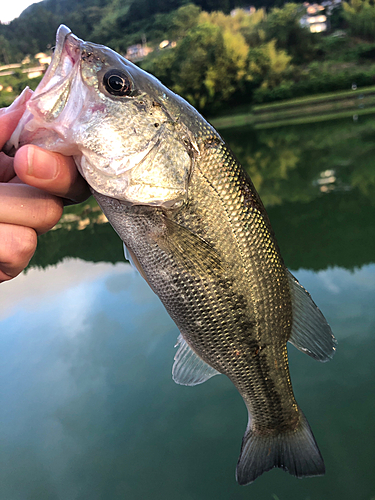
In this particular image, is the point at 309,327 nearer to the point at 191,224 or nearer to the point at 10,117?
the point at 191,224

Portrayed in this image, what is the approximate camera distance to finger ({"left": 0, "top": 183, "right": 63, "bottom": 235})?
1321mm

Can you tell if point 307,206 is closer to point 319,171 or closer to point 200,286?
point 319,171

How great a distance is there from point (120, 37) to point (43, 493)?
91.5 meters

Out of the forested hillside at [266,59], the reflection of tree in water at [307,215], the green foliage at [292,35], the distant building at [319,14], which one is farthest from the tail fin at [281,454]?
the distant building at [319,14]

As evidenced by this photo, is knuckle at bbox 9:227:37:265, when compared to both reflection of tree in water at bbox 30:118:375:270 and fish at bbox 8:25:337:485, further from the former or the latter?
reflection of tree in water at bbox 30:118:375:270

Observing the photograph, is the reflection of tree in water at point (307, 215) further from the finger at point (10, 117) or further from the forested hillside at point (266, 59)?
the forested hillside at point (266, 59)

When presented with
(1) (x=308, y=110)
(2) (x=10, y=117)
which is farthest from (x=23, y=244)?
(1) (x=308, y=110)

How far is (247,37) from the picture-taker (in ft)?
155

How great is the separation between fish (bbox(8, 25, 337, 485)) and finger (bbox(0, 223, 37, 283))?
307mm

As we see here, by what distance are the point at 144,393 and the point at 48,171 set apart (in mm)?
3015

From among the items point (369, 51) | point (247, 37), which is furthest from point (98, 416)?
point (247, 37)

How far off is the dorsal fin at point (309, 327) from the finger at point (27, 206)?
3.55 feet

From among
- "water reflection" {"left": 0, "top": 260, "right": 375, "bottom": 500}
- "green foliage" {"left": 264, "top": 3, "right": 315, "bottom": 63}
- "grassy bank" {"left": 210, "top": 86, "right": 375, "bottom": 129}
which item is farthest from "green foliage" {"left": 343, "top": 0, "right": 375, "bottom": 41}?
"water reflection" {"left": 0, "top": 260, "right": 375, "bottom": 500}

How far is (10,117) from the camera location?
1.34m
